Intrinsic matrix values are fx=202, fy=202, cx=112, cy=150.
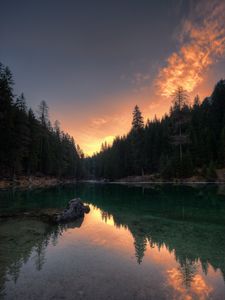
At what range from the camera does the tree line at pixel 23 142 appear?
1191 inches

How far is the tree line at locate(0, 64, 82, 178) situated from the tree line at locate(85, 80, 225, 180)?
1078 inches

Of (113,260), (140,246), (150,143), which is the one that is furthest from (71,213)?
(150,143)

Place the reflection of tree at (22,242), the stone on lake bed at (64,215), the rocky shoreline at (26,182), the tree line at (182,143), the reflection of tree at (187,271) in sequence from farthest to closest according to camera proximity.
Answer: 1. the tree line at (182,143)
2. the rocky shoreline at (26,182)
3. the stone on lake bed at (64,215)
4. the reflection of tree at (22,242)
5. the reflection of tree at (187,271)

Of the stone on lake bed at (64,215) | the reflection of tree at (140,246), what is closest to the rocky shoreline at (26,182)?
the stone on lake bed at (64,215)

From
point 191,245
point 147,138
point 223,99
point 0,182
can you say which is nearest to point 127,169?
point 147,138

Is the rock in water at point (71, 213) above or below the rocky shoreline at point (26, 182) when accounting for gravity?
below

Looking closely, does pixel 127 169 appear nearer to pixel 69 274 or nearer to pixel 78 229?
pixel 78 229

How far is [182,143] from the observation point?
2073 inches

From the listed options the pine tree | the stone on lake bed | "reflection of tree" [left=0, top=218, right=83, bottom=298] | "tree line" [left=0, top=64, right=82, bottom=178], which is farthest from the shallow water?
the pine tree

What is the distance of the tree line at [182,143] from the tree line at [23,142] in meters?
27.4

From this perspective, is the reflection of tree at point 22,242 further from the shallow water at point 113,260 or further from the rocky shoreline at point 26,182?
the rocky shoreline at point 26,182

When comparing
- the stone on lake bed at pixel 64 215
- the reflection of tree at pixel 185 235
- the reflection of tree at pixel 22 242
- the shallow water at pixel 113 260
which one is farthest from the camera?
the stone on lake bed at pixel 64 215

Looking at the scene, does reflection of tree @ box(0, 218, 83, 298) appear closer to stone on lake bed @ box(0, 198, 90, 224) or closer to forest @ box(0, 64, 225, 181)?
stone on lake bed @ box(0, 198, 90, 224)

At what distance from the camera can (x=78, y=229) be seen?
10.7 meters
